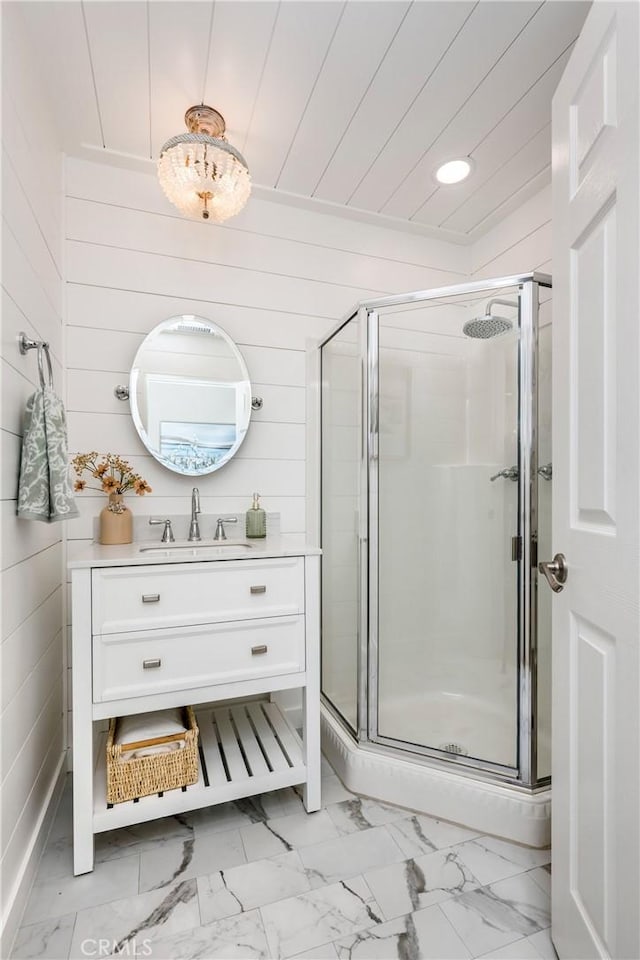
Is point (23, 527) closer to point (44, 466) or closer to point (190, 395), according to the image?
point (44, 466)

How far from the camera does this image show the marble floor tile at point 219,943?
3.66 feet

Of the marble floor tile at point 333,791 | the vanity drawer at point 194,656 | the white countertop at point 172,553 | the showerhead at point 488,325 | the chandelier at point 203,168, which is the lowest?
the marble floor tile at point 333,791

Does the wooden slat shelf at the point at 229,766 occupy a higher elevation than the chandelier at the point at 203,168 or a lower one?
lower

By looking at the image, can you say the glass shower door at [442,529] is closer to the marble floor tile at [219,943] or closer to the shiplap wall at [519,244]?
the shiplap wall at [519,244]

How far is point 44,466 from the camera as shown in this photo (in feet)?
4.18

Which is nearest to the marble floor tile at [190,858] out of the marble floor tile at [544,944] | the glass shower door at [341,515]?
the glass shower door at [341,515]

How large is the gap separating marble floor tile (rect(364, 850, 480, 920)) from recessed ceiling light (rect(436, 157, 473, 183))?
95.6 inches

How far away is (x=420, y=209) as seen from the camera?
7.31ft

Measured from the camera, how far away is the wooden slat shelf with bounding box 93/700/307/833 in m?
1.42

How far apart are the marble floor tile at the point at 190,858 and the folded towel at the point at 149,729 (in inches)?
11.0

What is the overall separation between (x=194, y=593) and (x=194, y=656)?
0.19m

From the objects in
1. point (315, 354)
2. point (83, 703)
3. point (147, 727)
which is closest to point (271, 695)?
point (147, 727)

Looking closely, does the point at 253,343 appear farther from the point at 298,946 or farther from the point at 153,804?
the point at 298,946

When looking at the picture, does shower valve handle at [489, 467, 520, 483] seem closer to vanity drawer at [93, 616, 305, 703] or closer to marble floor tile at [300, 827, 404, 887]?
vanity drawer at [93, 616, 305, 703]
